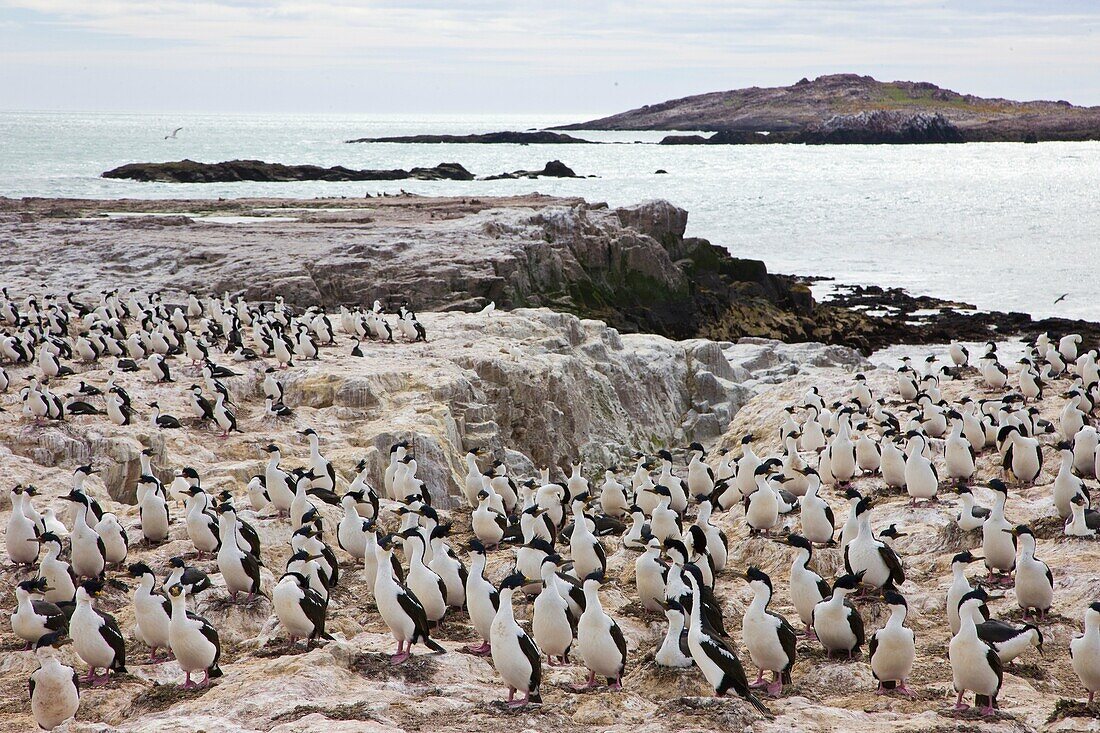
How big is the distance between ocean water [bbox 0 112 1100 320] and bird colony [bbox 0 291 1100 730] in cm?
4130

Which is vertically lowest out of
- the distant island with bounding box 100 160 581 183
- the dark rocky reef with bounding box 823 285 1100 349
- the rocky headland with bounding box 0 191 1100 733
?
the dark rocky reef with bounding box 823 285 1100 349

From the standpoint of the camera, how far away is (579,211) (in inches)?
1639

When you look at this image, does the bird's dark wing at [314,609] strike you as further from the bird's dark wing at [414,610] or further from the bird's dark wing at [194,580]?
the bird's dark wing at [194,580]

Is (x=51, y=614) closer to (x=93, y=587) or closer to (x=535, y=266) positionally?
(x=93, y=587)

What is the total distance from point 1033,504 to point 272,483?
1095 centimetres

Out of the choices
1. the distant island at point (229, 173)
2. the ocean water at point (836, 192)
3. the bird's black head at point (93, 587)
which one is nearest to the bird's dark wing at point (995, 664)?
the bird's black head at point (93, 587)

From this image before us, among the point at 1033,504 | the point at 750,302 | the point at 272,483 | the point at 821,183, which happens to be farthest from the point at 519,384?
the point at 821,183

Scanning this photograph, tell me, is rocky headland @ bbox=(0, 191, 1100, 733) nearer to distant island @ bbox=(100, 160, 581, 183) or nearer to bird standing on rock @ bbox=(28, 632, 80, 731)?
bird standing on rock @ bbox=(28, 632, 80, 731)

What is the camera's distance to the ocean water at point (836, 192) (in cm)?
6469

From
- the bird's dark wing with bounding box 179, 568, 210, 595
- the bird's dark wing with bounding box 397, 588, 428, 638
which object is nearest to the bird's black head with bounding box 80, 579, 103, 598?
the bird's dark wing with bounding box 179, 568, 210, 595

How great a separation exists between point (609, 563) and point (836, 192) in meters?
114

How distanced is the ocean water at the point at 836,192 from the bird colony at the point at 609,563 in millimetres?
41296

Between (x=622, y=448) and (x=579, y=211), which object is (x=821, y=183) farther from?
(x=622, y=448)

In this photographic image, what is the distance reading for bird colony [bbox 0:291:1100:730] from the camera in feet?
30.3
